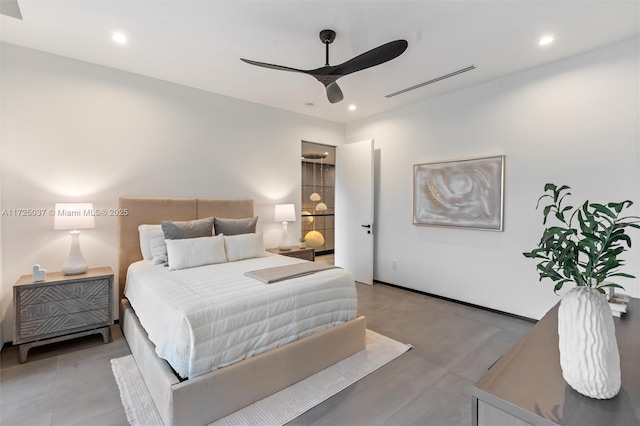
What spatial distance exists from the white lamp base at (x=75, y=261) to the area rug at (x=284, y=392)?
0.93 meters

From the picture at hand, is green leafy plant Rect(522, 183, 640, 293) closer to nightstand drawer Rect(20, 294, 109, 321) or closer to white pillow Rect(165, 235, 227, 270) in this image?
white pillow Rect(165, 235, 227, 270)

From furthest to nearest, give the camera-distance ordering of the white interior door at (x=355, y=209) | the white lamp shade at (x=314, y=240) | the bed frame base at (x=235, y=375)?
1. the white lamp shade at (x=314, y=240)
2. the white interior door at (x=355, y=209)
3. the bed frame base at (x=235, y=375)

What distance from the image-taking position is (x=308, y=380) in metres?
2.29

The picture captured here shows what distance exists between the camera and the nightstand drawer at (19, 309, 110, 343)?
2541 mm

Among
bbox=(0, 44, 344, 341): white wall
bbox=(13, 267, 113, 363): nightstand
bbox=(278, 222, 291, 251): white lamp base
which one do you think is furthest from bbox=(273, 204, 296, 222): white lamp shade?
bbox=(13, 267, 113, 363): nightstand

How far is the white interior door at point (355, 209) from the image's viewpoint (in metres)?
4.85

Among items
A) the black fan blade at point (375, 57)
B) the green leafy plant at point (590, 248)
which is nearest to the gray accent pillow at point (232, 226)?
the black fan blade at point (375, 57)

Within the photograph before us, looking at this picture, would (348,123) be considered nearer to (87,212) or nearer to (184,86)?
(184,86)

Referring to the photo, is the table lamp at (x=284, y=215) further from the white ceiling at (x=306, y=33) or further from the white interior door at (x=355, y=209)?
the white ceiling at (x=306, y=33)

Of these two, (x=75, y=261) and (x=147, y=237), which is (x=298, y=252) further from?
(x=75, y=261)

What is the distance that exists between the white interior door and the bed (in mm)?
2002

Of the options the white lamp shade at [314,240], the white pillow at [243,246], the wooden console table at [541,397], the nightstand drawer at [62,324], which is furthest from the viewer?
the white lamp shade at [314,240]

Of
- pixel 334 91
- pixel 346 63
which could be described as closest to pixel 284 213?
pixel 334 91

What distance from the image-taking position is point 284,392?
2.15 metres
